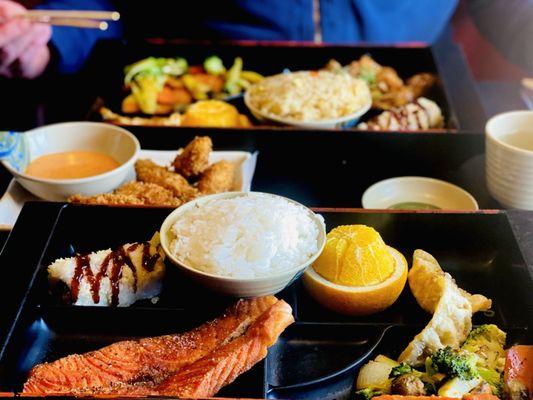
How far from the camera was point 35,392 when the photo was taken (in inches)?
56.0

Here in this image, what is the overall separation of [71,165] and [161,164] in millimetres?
399

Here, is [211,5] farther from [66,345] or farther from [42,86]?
[66,345]

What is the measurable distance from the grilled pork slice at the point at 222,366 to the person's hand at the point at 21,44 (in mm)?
2346

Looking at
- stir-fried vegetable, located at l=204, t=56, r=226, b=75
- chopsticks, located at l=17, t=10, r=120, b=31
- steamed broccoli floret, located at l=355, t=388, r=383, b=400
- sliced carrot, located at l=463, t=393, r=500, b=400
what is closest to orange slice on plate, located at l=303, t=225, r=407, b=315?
steamed broccoli floret, located at l=355, t=388, r=383, b=400

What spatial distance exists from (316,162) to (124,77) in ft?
5.26

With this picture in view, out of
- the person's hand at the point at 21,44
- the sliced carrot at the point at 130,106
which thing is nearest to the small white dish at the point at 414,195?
the sliced carrot at the point at 130,106

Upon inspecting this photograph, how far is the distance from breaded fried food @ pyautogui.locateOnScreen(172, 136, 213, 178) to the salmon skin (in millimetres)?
880

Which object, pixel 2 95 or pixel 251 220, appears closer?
pixel 251 220

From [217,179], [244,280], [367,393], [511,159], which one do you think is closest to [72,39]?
[217,179]

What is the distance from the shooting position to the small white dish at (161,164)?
2.21m

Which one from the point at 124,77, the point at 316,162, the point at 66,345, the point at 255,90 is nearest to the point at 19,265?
the point at 66,345

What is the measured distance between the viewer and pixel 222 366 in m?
1.49

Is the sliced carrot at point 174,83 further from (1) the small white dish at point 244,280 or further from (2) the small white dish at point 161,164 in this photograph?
(1) the small white dish at point 244,280

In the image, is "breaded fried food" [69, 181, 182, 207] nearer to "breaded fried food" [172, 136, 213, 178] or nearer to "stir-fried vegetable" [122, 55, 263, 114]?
"breaded fried food" [172, 136, 213, 178]
